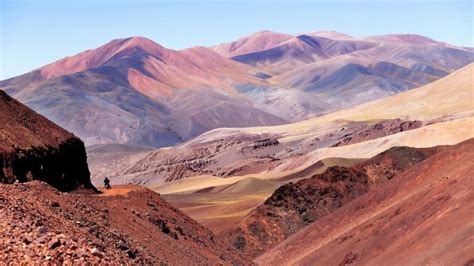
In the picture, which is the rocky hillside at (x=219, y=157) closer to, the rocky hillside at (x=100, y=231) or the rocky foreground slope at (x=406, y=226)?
the rocky foreground slope at (x=406, y=226)

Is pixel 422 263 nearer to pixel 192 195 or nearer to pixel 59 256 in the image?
pixel 59 256

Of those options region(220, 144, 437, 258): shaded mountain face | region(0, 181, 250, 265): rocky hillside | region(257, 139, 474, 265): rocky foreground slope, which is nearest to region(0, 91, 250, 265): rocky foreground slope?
region(0, 181, 250, 265): rocky hillside

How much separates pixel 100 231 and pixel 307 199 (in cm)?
3880

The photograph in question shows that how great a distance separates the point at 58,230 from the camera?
754 inches

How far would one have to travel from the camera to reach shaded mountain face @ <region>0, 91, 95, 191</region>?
31.3 metres

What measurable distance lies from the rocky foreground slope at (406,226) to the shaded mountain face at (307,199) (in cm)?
599

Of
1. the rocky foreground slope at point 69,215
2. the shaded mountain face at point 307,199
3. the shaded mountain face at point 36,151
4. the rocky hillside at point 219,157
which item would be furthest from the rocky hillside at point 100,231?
the rocky hillside at point 219,157

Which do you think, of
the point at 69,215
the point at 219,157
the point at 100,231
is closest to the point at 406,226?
the point at 100,231

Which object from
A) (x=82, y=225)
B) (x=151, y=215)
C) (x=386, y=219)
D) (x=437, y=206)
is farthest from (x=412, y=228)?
(x=82, y=225)

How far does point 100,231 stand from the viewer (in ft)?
82.5

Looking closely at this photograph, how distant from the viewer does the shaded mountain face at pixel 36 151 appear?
103 feet

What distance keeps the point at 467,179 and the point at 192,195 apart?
71.2 meters

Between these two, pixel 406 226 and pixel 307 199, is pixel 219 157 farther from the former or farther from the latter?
pixel 406 226

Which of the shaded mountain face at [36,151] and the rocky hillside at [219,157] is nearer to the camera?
the shaded mountain face at [36,151]
